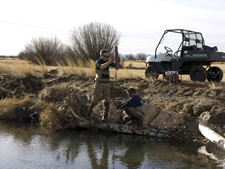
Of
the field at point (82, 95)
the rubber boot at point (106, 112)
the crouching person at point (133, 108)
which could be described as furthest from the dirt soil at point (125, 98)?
the crouching person at point (133, 108)

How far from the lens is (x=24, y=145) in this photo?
357 inches

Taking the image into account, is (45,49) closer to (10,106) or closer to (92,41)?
(92,41)

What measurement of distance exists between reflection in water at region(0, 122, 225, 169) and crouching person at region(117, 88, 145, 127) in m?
0.47

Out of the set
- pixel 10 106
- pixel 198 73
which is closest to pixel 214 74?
pixel 198 73

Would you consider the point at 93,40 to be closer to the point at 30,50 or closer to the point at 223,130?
the point at 30,50

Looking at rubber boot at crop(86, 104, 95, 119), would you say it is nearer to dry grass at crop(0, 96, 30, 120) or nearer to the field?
the field

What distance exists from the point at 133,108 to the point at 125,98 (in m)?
2.80

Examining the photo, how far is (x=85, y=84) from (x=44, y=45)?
22.6 m

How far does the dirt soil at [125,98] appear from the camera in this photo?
382 inches

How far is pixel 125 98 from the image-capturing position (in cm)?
1202

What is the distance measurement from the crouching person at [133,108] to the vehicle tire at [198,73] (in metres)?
4.73

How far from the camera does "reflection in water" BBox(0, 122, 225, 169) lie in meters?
7.60

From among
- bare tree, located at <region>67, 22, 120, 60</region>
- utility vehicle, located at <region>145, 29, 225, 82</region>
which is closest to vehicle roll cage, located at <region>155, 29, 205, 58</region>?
utility vehicle, located at <region>145, 29, 225, 82</region>

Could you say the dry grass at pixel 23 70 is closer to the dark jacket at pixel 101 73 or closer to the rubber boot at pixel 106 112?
the rubber boot at pixel 106 112
